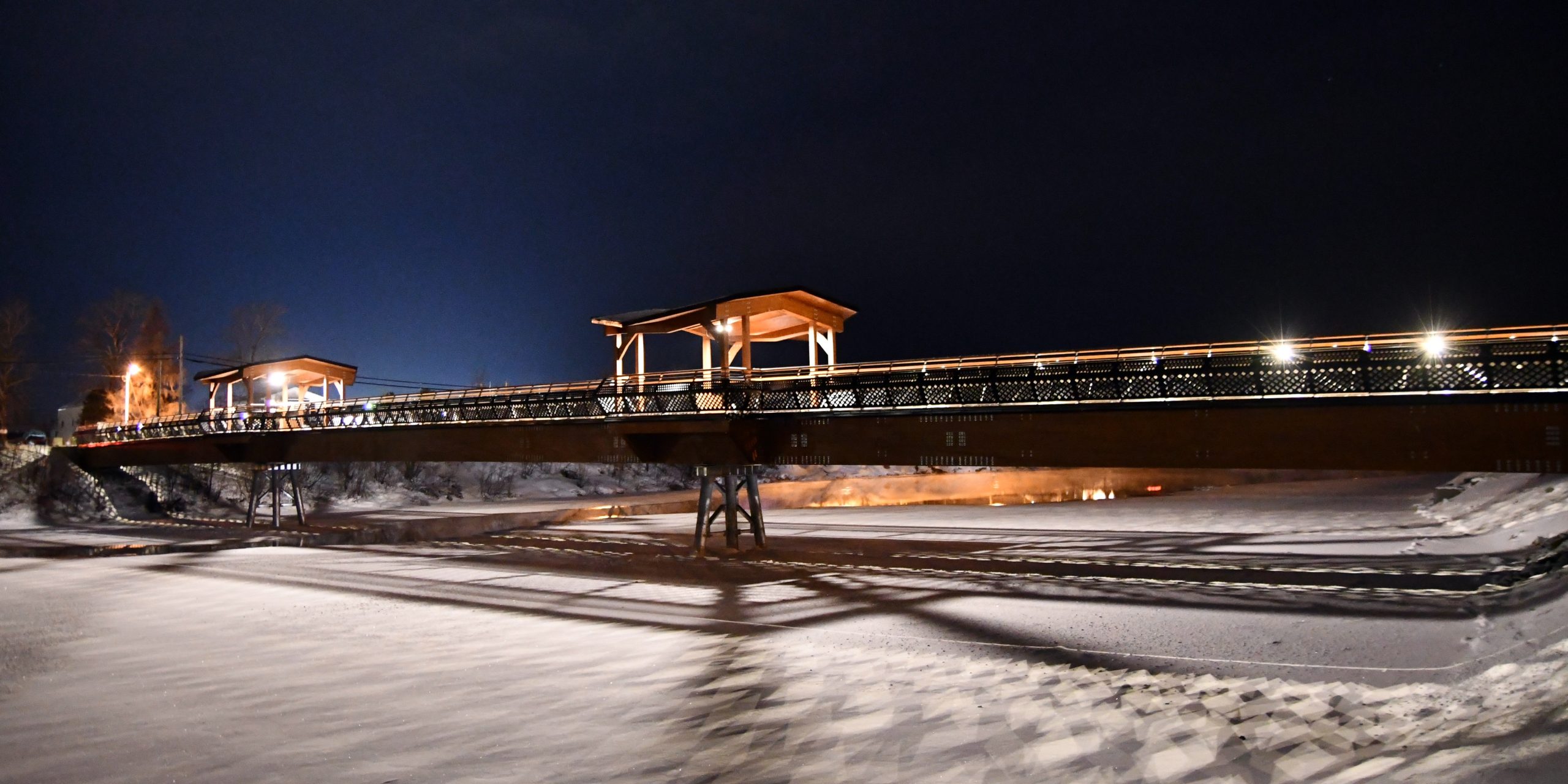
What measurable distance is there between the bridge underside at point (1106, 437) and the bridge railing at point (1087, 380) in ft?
0.88

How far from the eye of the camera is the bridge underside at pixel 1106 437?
15250 mm

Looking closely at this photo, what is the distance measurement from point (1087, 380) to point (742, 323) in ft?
42.2

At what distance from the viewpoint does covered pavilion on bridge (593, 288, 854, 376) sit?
93.5 feet

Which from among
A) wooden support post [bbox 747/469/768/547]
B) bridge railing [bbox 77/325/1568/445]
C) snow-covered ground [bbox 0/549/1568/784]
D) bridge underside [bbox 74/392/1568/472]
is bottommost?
snow-covered ground [bbox 0/549/1568/784]

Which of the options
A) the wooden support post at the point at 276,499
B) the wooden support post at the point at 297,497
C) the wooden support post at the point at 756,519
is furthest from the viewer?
the wooden support post at the point at 297,497

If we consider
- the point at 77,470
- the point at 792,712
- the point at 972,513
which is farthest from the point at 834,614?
the point at 77,470

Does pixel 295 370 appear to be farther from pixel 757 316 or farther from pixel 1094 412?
pixel 1094 412

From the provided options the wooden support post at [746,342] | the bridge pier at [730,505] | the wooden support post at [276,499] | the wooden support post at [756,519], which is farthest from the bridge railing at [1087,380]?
the wooden support post at [276,499]

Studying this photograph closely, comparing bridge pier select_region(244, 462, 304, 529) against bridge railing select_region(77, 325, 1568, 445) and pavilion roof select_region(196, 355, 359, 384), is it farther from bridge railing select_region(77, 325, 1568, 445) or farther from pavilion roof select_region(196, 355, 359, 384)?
bridge railing select_region(77, 325, 1568, 445)

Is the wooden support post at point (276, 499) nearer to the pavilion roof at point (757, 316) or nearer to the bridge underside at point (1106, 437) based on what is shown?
the bridge underside at point (1106, 437)

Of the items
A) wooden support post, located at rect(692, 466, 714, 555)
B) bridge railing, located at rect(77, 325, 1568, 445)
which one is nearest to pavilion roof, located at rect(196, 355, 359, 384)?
→ bridge railing, located at rect(77, 325, 1568, 445)

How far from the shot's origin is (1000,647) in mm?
15852

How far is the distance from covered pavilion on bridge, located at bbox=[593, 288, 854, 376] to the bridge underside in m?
2.81

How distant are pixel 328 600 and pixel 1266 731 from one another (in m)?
20.1
